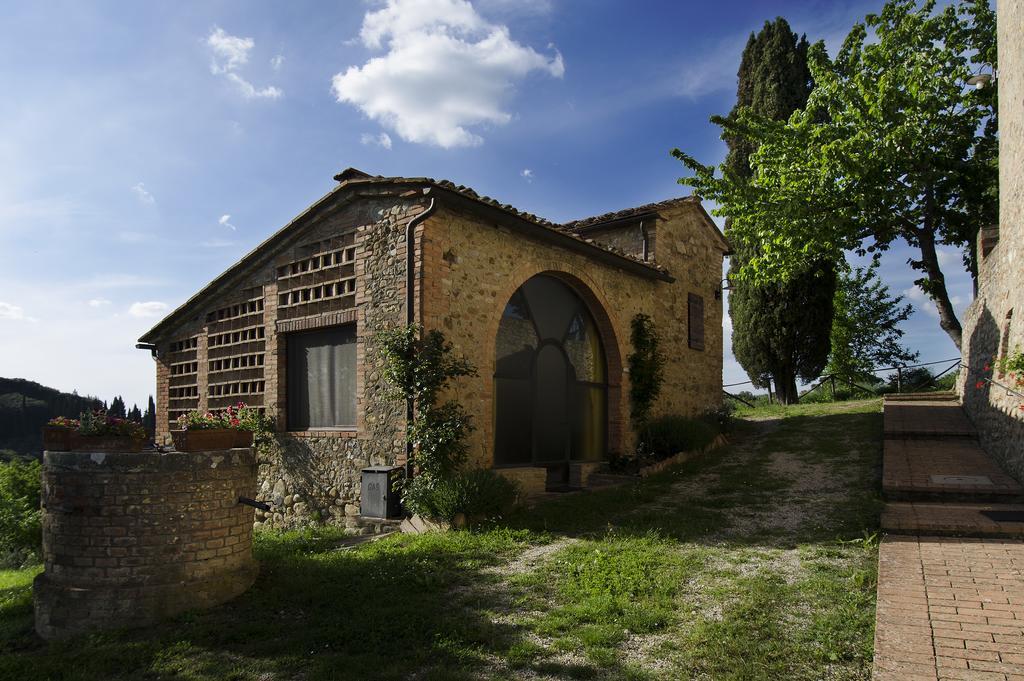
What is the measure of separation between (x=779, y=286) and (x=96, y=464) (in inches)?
731

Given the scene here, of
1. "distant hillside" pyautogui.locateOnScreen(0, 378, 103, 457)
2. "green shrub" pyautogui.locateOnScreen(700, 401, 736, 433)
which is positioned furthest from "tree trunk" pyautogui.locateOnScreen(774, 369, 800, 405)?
"distant hillside" pyautogui.locateOnScreen(0, 378, 103, 457)

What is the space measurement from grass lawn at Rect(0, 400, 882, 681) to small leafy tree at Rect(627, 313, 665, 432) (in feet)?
12.9

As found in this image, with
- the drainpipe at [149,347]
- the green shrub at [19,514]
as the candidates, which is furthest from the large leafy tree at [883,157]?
the green shrub at [19,514]

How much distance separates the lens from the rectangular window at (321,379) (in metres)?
9.55

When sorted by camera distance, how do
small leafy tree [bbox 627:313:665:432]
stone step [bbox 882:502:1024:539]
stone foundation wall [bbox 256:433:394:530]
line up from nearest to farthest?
stone step [bbox 882:502:1024:539] → stone foundation wall [bbox 256:433:394:530] → small leafy tree [bbox 627:313:665:432]

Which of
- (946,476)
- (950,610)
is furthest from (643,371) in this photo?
(950,610)

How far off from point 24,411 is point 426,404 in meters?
20.8

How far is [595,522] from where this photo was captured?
7.79 meters

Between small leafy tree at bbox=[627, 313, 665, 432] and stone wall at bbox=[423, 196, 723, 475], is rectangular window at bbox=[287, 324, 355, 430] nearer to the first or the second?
stone wall at bbox=[423, 196, 723, 475]

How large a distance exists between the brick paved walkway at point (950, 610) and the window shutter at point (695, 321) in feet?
29.2

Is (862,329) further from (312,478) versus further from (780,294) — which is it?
(312,478)

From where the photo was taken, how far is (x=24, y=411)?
2164 centimetres

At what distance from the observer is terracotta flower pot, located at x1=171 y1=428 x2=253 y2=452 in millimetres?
5875

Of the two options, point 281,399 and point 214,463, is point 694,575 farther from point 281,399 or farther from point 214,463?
point 281,399
